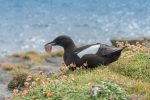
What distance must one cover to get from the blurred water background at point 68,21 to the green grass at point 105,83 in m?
41.1

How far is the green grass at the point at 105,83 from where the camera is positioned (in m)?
13.7

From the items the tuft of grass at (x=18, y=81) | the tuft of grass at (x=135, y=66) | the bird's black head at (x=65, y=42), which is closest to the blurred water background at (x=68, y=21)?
the tuft of grass at (x=18, y=81)

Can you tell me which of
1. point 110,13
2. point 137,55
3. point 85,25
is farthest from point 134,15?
point 137,55

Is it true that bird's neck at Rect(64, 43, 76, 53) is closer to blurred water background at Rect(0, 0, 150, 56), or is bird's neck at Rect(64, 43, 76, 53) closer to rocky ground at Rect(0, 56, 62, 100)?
rocky ground at Rect(0, 56, 62, 100)

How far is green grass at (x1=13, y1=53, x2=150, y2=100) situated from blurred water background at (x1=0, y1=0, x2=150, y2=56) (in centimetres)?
4112

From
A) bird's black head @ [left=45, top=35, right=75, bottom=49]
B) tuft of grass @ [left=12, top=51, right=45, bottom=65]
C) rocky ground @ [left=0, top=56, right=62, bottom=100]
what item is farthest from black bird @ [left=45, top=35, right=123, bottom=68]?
tuft of grass @ [left=12, top=51, right=45, bottom=65]

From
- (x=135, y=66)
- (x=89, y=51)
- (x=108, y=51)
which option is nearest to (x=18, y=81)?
(x=89, y=51)

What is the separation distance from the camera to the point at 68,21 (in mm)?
91688

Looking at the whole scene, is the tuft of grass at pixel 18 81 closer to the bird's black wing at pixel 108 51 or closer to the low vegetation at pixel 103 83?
the bird's black wing at pixel 108 51

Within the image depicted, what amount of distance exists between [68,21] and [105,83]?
77903 mm

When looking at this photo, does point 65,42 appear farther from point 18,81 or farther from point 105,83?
point 18,81

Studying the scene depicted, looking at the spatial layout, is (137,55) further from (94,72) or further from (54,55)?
(54,55)

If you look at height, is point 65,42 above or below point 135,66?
above

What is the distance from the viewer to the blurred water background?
235 ft
